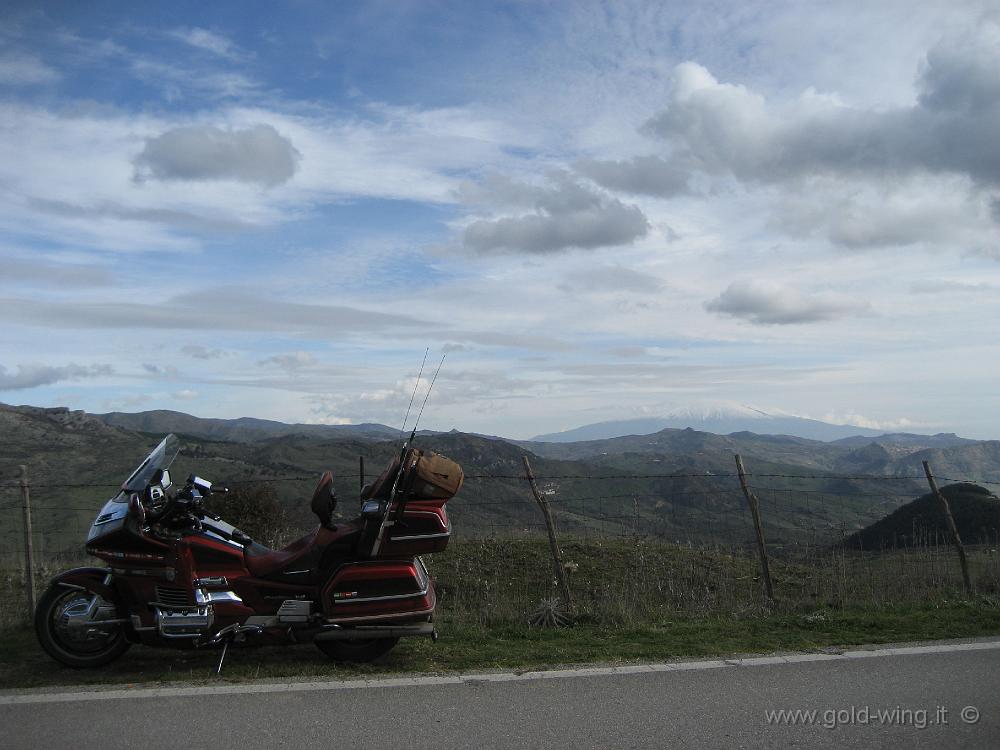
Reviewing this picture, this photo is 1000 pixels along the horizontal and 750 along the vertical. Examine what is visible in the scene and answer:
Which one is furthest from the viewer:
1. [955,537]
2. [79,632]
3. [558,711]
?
[955,537]

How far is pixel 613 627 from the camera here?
8.46 meters

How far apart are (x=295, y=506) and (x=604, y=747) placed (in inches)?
529

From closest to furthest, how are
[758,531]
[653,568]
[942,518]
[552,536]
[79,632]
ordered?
[79,632], [552,536], [758,531], [653,568], [942,518]

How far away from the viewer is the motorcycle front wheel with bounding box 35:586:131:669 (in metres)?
6.58

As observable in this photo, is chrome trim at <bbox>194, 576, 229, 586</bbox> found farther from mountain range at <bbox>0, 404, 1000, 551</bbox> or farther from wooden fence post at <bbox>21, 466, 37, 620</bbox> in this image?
mountain range at <bbox>0, 404, 1000, 551</bbox>

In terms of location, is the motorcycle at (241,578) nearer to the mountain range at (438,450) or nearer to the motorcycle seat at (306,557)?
the motorcycle seat at (306,557)

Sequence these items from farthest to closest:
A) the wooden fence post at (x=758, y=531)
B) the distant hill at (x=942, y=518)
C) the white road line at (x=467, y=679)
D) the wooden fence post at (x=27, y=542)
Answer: the distant hill at (x=942, y=518)
the wooden fence post at (x=758, y=531)
the wooden fence post at (x=27, y=542)
the white road line at (x=467, y=679)

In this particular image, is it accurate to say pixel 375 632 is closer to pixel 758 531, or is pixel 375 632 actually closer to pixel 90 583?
pixel 90 583

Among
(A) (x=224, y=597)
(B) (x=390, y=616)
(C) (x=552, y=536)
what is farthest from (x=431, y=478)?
(C) (x=552, y=536)

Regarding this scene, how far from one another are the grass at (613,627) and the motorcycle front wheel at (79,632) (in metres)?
0.12

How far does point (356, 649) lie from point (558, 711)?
211cm

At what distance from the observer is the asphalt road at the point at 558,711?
5039mm

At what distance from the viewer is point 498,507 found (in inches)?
2601

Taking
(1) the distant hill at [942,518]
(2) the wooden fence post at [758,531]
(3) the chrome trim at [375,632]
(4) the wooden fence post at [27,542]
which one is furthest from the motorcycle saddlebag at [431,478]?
(1) the distant hill at [942,518]
